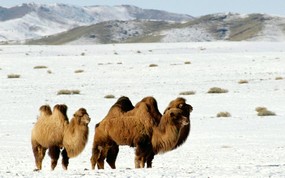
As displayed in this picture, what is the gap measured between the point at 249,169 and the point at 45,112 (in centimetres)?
344

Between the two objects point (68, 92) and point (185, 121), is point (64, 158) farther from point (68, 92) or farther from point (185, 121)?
point (68, 92)

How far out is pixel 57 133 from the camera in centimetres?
1050

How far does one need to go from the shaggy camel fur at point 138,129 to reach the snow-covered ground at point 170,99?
434 mm

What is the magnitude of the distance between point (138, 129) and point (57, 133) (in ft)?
4.37

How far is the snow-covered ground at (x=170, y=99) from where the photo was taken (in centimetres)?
1229

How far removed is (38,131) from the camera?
425 inches

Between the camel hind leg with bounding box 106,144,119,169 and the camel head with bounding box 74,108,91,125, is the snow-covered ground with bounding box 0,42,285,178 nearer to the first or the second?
the camel hind leg with bounding box 106,144,119,169

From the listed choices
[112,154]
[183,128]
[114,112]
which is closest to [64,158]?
[112,154]

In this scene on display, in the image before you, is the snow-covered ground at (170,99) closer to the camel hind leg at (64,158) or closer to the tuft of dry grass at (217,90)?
the tuft of dry grass at (217,90)

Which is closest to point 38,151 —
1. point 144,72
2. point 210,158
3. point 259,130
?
point 210,158

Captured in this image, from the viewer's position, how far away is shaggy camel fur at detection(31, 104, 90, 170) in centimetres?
1010

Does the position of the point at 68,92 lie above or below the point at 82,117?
below

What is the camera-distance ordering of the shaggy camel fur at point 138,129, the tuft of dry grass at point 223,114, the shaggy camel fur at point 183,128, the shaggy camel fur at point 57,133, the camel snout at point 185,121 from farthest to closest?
the tuft of dry grass at point 223,114 < the shaggy camel fur at point 57,133 < the shaggy camel fur at point 183,128 < the shaggy camel fur at point 138,129 < the camel snout at point 185,121

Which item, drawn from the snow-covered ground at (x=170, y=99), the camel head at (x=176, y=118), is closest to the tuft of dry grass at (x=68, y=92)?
the snow-covered ground at (x=170, y=99)
